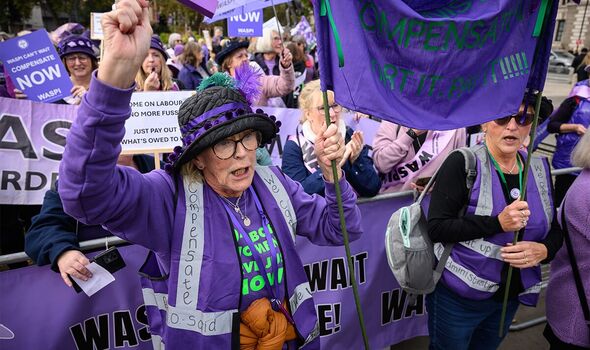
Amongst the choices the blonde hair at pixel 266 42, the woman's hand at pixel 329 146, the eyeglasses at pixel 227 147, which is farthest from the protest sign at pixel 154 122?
the blonde hair at pixel 266 42

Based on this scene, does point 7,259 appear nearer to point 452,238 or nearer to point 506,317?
point 452,238

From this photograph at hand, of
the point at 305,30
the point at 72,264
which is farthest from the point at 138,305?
the point at 305,30

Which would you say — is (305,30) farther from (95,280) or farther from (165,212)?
(165,212)

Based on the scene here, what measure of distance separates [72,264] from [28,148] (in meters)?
1.46

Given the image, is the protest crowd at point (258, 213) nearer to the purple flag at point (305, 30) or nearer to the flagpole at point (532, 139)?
the flagpole at point (532, 139)

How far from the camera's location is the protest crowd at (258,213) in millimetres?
1613

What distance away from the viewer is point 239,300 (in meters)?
1.69

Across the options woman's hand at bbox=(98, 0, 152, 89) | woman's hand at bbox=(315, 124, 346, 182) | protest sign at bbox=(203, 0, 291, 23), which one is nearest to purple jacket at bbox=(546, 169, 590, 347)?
woman's hand at bbox=(315, 124, 346, 182)

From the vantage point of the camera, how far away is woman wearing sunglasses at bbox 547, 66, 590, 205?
471 cm

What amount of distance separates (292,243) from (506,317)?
4.94 feet

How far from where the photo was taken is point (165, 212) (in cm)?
166

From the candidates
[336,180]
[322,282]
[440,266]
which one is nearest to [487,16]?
[336,180]

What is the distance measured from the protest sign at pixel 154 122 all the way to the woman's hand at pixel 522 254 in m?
2.17

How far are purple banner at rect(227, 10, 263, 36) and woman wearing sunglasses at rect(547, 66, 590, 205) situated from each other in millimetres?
4316
